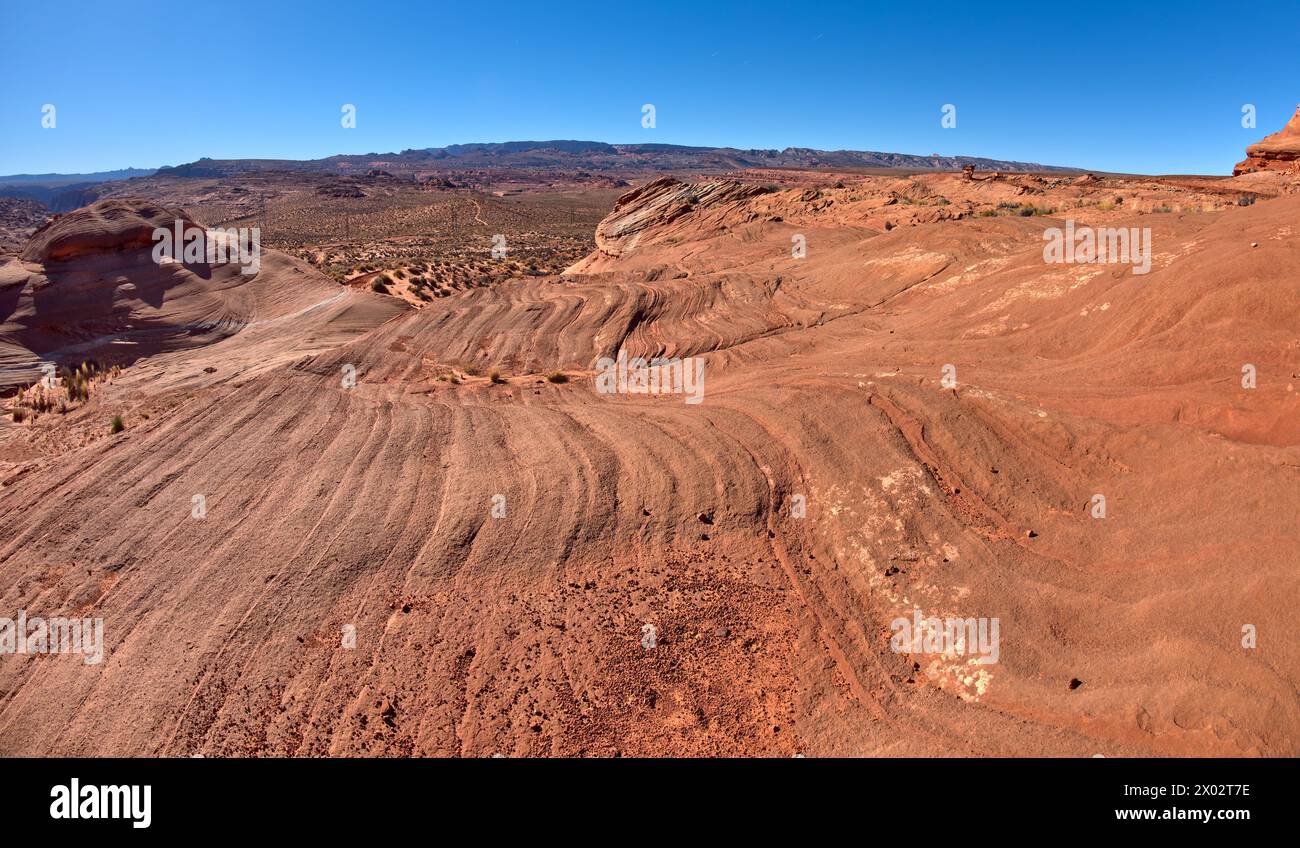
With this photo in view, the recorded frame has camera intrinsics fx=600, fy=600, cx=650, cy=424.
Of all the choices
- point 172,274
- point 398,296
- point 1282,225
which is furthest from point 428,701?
point 172,274

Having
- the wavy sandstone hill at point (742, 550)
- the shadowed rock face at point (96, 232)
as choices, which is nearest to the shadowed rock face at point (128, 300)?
the shadowed rock face at point (96, 232)

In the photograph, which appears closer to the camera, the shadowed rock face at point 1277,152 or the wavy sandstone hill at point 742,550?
the wavy sandstone hill at point 742,550

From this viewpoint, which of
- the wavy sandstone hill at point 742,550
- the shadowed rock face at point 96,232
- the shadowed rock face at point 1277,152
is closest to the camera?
the wavy sandstone hill at point 742,550

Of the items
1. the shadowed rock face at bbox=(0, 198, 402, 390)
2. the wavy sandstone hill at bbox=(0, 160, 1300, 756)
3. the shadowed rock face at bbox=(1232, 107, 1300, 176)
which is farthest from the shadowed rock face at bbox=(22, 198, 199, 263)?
the shadowed rock face at bbox=(1232, 107, 1300, 176)

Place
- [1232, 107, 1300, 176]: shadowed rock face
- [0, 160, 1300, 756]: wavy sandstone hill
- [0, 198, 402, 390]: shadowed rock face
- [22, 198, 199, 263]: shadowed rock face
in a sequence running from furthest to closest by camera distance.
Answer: [1232, 107, 1300, 176]: shadowed rock face < [22, 198, 199, 263]: shadowed rock face < [0, 198, 402, 390]: shadowed rock face < [0, 160, 1300, 756]: wavy sandstone hill

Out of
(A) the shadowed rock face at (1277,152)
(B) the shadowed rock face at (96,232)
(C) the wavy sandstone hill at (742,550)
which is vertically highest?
(A) the shadowed rock face at (1277,152)

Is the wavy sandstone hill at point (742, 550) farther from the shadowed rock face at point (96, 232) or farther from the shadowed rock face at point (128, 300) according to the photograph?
the shadowed rock face at point (96, 232)

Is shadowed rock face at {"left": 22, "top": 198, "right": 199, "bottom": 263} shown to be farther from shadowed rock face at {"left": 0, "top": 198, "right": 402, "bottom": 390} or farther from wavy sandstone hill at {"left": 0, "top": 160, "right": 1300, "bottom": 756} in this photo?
wavy sandstone hill at {"left": 0, "top": 160, "right": 1300, "bottom": 756}

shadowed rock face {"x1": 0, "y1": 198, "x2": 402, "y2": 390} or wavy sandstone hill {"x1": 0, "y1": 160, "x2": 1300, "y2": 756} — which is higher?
shadowed rock face {"x1": 0, "y1": 198, "x2": 402, "y2": 390}
